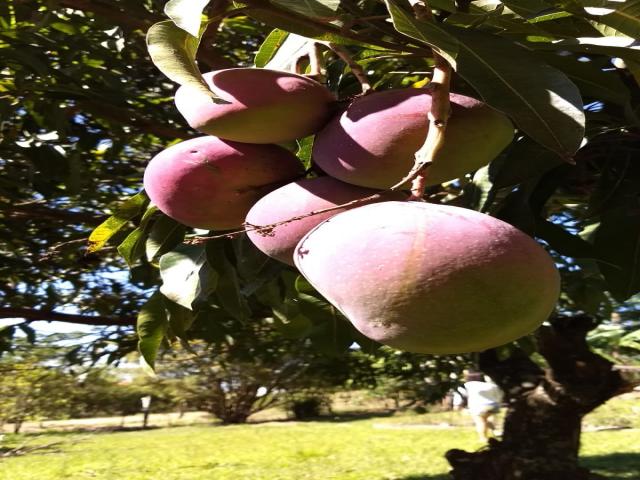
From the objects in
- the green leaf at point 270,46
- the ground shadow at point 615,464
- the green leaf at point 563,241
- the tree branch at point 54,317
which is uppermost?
the tree branch at point 54,317

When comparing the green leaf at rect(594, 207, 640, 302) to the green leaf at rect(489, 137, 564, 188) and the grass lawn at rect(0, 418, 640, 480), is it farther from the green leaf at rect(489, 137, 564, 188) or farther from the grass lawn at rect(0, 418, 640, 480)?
the grass lawn at rect(0, 418, 640, 480)

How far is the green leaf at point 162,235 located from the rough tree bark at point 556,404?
3.47 metres

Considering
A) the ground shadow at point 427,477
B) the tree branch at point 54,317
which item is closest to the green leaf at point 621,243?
the tree branch at point 54,317

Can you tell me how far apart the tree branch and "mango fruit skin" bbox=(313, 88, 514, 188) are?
2.80 meters

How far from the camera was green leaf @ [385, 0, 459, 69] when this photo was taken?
0.74 meters

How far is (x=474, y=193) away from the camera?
1.38 meters

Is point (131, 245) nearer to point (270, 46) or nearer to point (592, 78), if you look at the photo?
point (270, 46)

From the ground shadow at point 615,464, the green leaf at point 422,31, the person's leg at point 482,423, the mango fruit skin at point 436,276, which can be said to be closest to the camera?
the mango fruit skin at point 436,276

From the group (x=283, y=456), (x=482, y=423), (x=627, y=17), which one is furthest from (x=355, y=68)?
(x=482, y=423)

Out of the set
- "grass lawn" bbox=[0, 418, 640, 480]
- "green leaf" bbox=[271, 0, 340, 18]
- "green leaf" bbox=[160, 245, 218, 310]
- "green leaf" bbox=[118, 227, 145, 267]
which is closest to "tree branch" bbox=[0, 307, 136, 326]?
"green leaf" bbox=[118, 227, 145, 267]

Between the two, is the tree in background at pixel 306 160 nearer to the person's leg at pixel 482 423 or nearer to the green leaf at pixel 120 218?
the green leaf at pixel 120 218

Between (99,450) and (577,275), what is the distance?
418 inches

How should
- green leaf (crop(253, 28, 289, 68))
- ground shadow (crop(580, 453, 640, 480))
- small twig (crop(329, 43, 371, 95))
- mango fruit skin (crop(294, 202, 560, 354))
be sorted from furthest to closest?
1. ground shadow (crop(580, 453, 640, 480))
2. green leaf (crop(253, 28, 289, 68))
3. small twig (crop(329, 43, 371, 95))
4. mango fruit skin (crop(294, 202, 560, 354))

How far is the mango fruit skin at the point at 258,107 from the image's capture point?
2.92 feet
